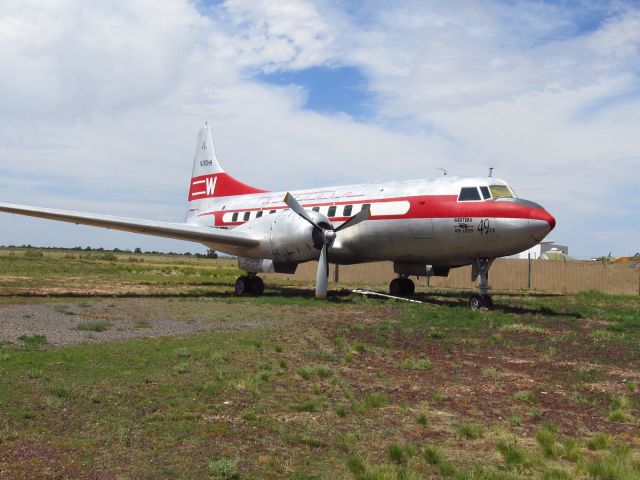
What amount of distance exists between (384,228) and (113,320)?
953 centimetres

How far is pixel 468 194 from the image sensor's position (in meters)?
18.4

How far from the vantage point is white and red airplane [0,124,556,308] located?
57.7 feet

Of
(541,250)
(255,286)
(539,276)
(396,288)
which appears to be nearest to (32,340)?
(255,286)

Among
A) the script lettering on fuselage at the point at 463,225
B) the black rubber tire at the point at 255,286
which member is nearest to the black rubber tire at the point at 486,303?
the script lettering on fuselage at the point at 463,225

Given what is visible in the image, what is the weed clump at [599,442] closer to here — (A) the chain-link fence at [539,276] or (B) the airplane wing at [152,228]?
(B) the airplane wing at [152,228]

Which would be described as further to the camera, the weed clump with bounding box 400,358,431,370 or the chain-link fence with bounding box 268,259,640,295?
the chain-link fence with bounding box 268,259,640,295

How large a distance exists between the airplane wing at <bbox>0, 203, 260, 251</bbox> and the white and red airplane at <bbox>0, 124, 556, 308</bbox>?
0.03 meters

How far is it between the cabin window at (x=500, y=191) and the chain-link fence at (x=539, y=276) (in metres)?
15.2

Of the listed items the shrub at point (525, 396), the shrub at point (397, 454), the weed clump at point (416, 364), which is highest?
the weed clump at point (416, 364)

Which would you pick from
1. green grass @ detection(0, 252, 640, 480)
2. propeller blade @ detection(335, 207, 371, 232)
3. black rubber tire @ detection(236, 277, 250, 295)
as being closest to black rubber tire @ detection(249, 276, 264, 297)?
black rubber tire @ detection(236, 277, 250, 295)

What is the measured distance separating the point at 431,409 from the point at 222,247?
56.1ft

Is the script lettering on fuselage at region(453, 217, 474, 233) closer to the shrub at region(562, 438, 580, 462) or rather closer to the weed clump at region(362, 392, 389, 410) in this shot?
the weed clump at region(362, 392, 389, 410)

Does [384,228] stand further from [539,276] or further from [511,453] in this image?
[539,276]

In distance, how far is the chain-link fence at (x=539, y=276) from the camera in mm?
30047
